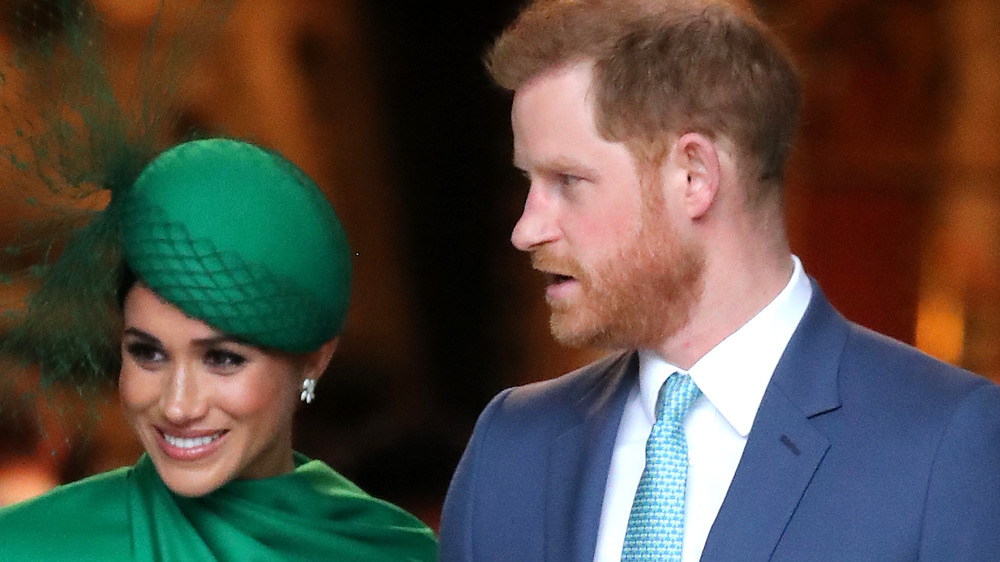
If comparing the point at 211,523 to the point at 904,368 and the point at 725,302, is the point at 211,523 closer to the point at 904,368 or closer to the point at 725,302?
the point at 725,302

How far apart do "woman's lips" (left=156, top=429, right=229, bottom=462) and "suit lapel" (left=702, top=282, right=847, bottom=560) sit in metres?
0.94

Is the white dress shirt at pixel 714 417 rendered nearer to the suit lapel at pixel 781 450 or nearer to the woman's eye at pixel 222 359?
the suit lapel at pixel 781 450

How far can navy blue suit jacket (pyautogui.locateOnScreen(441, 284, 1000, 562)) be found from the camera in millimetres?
2020

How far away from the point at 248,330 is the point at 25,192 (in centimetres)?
48

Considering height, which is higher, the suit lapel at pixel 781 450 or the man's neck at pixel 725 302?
the man's neck at pixel 725 302

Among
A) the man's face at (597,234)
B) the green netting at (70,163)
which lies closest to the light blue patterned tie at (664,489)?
the man's face at (597,234)

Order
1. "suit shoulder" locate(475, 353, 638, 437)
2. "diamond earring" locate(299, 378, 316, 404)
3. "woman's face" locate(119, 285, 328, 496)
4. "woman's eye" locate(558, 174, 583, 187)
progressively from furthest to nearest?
1. "diamond earring" locate(299, 378, 316, 404)
2. "woman's face" locate(119, 285, 328, 496)
3. "suit shoulder" locate(475, 353, 638, 437)
4. "woman's eye" locate(558, 174, 583, 187)

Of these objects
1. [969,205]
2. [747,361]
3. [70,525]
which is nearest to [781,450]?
[747,361]

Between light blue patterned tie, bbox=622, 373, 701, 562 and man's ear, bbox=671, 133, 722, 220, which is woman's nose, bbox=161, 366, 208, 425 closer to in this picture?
light blue patterned tie, bbox=622, 373, 701, 562

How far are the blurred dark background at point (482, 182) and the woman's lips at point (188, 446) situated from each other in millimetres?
2869

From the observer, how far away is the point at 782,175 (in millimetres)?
2396

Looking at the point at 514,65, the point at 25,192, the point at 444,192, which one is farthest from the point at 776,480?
the point at 444,192

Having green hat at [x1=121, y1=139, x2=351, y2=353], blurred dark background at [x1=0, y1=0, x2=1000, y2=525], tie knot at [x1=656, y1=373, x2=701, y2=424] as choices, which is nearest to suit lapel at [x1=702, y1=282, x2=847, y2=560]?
tie knot at [x1=656, y1=373, x2=701, y2=424]

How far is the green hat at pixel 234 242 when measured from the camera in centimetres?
251
